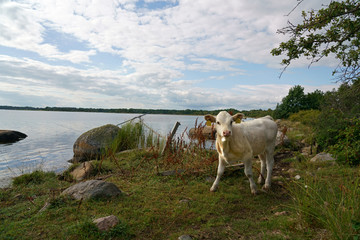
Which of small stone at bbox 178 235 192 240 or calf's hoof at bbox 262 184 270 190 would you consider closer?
small stone at bbox 178 235 192 240

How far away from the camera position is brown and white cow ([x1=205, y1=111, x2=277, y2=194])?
5145 millimetres

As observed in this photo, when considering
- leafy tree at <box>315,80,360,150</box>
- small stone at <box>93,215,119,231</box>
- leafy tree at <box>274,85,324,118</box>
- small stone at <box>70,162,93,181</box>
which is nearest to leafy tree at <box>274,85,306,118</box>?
leafy tree at <box>274,85,324,118</box>

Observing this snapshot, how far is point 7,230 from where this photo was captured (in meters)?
3.68

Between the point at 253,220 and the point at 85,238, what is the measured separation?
2.79 meters

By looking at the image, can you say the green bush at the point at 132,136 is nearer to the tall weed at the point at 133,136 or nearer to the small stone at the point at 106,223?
the tall weed at the point at 133,136

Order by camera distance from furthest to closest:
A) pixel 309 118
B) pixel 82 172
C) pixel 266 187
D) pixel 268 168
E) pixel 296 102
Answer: pixel 296 102
pixel 309 118
pixel 82 172
pixel 268 168
pixel 266 187

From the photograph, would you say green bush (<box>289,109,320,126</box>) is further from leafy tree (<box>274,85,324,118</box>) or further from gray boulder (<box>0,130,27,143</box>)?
gray boulder (<box>0,130,27,143</box>)

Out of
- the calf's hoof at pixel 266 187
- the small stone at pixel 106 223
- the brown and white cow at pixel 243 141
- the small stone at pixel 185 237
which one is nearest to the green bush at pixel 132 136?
the brown and white cow at pixel 243 141

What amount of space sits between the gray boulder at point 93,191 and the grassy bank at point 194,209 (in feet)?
0.53

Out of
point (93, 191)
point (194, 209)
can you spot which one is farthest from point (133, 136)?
point (194, 209)

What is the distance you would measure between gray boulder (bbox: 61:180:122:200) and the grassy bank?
6.4 inches

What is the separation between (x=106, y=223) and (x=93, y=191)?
146 cm

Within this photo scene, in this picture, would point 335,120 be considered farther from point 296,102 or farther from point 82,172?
point 296,102

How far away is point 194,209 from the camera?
4.46 metres
